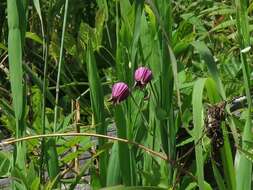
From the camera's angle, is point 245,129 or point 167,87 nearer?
point 245,129

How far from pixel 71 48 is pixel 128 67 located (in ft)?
2.62

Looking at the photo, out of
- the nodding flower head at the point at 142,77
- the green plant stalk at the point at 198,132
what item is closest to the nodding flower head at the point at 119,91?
the nodding flower head at the point at 142,77

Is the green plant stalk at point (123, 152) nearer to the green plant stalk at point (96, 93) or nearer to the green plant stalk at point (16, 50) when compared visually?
the green plant stalk at point (96, 93)

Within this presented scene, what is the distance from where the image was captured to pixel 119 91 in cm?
114

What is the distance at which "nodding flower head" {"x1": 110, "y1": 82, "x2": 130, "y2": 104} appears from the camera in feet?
3.73

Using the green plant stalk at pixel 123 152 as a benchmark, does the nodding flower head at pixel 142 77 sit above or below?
above

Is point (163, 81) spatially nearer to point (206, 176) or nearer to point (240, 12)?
point (240, 12)

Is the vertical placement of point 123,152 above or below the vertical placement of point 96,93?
below

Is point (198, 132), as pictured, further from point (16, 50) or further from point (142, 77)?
point (16, 50)

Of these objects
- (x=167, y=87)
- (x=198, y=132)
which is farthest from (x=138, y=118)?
(x=198, y=132)

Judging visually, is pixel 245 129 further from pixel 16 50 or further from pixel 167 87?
pixel 16 50

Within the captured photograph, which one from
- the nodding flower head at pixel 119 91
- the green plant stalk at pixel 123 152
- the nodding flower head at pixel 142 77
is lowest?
the green plant stalk at pixel 123 152

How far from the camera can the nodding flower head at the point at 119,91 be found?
114 cm

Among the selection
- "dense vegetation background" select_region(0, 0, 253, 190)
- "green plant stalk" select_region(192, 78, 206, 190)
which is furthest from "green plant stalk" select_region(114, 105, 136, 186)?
"green plant stalk" select_region(192, 78, 206, 190)
